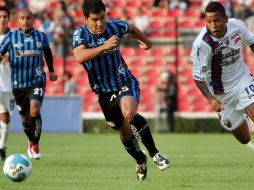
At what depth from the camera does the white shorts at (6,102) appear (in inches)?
535

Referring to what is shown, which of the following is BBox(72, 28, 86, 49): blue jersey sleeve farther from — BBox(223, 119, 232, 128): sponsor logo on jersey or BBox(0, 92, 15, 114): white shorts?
BBox(0, 92, 15, 114): white shorts

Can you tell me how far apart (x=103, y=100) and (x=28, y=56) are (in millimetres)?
3579

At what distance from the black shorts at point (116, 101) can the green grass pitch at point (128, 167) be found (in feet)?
2.36

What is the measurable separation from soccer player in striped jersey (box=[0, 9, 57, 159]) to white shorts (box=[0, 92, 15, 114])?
0.69 meters

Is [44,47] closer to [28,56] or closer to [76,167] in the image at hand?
[28,56]

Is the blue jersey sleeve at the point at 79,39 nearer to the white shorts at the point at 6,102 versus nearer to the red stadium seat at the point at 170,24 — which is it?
the white shorts at the point at 6,102

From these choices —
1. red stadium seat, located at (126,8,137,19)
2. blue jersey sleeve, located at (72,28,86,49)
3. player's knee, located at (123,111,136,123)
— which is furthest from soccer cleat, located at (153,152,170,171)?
red stadium seat, located at (126,8,137,19)

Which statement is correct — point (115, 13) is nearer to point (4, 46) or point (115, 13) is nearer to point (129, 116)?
point (4, 46)

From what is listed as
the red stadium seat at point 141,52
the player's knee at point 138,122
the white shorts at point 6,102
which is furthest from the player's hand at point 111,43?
the red stadium seat at point 141,52

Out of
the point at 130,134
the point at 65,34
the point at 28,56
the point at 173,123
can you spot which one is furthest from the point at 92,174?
the point at 65,34

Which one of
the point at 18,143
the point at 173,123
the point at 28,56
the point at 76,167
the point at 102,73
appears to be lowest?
the point at 173,123

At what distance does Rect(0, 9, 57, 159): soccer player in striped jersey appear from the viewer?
12.7 meters

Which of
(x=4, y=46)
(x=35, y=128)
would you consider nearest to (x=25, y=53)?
(x=4, y=46)

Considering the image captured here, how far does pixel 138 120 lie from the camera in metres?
9.20
